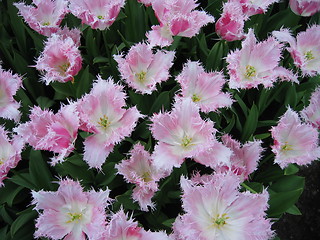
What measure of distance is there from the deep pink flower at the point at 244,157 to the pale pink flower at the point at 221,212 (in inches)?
5.5

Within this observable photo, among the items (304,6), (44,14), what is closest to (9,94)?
(44,14)

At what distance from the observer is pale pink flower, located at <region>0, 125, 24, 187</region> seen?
122 centimetres

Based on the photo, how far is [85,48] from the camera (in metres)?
1.74

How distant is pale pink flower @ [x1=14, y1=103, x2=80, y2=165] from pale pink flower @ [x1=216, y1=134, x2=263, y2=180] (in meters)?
0.53

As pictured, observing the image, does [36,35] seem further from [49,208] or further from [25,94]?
[49,208]

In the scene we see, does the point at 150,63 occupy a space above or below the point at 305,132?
above

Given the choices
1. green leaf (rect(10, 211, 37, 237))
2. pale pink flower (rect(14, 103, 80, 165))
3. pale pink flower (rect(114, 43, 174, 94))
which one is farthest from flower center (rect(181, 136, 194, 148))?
green leaf (rect(10, 211, 37, 237))

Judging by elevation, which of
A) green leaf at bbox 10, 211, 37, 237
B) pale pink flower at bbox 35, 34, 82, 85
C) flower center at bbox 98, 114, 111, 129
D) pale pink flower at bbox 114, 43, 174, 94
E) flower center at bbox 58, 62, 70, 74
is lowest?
green leaf at bbox 10, 211, 37, 237

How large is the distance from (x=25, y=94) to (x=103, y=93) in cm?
40

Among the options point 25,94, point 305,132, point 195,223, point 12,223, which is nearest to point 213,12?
point 305,132

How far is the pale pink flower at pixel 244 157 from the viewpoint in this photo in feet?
4.42

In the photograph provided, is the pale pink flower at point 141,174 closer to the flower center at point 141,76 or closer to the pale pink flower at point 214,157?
the pale pink flower at point 214,157

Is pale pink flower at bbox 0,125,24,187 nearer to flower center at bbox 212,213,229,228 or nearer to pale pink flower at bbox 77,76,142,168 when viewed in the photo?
pale pink flower at bbox 77,76,142,168

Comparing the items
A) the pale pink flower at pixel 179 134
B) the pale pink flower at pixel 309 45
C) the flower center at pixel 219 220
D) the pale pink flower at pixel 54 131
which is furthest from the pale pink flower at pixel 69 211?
the pale pink flower at pixel 309 45
